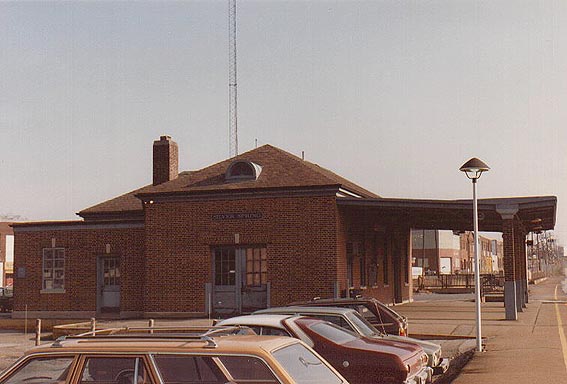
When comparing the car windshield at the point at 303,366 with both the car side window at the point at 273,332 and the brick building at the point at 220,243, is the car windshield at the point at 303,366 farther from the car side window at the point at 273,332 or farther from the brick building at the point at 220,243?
the brick building at the point at 220,243

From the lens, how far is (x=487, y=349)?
16.6 metres

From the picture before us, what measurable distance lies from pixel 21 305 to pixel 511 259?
802 inches

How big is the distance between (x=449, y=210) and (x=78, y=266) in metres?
15.6

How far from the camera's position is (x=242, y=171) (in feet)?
94.3

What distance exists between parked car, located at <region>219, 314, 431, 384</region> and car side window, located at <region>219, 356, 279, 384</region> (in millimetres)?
3968

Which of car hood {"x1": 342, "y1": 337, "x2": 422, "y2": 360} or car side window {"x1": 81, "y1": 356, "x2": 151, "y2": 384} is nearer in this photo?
car side window {"x1": 81, "y1": 356, "x2": 151, "y2": 384}

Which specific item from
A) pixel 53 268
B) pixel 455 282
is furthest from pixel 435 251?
pixel 53 268

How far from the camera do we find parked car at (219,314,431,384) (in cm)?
952

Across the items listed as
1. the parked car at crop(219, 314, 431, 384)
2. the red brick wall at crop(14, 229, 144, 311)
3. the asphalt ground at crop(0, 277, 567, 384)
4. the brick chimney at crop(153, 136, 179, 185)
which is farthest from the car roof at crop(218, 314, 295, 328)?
the brick chimney at crop(153, 136, 179, 185)

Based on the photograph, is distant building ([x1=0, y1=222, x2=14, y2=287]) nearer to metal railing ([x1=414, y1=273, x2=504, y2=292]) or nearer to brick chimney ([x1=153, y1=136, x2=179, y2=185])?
metal railing ([x1=414, y1=273, x2=504, y2=292])

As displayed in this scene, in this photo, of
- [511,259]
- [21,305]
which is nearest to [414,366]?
[511,259]

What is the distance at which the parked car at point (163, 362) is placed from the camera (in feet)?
18.6

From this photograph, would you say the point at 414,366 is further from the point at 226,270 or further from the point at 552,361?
the point at 226,270

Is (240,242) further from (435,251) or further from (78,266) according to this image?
(435,251)
